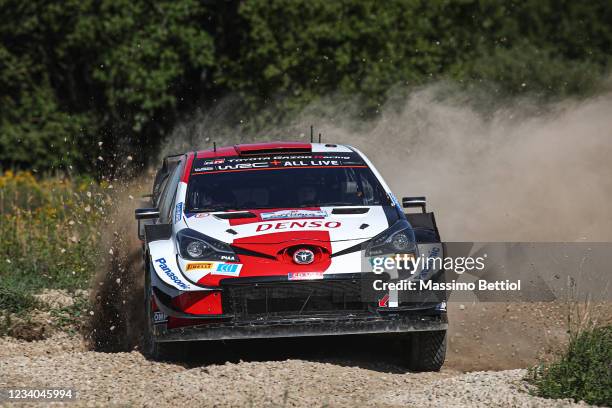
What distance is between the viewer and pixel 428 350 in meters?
9.00

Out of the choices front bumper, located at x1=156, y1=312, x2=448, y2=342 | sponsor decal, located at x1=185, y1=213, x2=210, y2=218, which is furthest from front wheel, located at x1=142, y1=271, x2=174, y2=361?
sponsor decal, located at x1=185, y1=213, x2=210, y2=218

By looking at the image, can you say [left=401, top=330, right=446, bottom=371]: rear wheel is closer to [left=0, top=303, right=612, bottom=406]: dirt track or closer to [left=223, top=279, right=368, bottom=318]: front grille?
[left=0, top=303, right=612, bottom=406]: dirt track

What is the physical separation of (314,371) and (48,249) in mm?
6971

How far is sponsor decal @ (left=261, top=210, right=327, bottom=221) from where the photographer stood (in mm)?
9328

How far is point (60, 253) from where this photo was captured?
14406mm

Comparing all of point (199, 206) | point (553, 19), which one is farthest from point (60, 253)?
point (553, 19)

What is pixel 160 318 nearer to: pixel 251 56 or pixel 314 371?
pixel 314 371

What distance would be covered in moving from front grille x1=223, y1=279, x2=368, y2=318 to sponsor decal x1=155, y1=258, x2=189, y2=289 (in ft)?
1.11

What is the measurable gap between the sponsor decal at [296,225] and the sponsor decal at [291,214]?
16cm

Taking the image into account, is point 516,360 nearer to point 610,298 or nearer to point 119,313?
point 610,298

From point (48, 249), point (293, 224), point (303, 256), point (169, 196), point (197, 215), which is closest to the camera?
point (303, 256)

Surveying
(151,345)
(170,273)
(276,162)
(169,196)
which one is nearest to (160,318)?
(170,273)

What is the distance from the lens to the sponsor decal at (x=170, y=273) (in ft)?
28.9

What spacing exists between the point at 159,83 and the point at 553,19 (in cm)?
936
